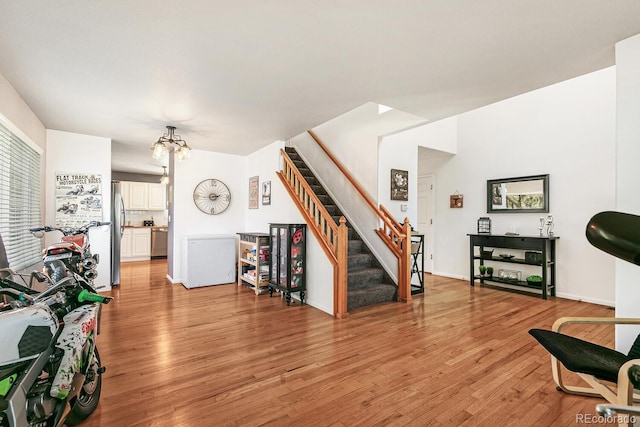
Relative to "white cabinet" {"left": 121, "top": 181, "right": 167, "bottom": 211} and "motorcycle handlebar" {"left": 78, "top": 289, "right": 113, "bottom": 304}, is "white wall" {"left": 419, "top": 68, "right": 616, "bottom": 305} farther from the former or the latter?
"white cabinet" {"left": 121, "top": 181, "right": 167, "bottom": 211}

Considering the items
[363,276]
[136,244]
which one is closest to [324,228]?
[363,276]

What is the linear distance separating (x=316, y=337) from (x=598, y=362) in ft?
6.91

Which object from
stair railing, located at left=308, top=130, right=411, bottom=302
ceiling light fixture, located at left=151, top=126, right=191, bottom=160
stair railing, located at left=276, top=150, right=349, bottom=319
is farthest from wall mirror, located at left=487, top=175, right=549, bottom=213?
ceiling light fixture, located at left=151, top=126, right=191, bottom=160

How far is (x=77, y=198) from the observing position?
453 cm

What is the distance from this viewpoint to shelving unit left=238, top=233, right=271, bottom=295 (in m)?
4.69

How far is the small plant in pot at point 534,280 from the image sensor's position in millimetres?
4670

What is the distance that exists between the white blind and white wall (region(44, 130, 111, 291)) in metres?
0.56

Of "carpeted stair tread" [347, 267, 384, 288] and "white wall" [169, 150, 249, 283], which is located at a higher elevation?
"white wall" [169, 150, 249, 283]

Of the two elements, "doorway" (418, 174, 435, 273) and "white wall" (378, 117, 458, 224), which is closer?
"white wall" (378, 117, 458, 224)

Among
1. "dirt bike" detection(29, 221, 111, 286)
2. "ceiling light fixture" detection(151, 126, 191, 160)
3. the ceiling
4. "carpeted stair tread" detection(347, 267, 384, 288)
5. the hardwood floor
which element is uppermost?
the ceiling

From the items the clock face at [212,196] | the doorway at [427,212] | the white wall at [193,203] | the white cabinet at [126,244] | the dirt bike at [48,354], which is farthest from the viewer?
the white cabinet at [126,244]

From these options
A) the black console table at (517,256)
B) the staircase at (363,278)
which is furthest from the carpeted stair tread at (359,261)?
the black console table at (517,256)

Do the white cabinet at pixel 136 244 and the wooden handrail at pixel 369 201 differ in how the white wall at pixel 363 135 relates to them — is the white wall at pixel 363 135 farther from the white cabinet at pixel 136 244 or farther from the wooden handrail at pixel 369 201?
the white cabinet at pixel 136 244

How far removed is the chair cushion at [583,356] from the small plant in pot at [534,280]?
330 cm
